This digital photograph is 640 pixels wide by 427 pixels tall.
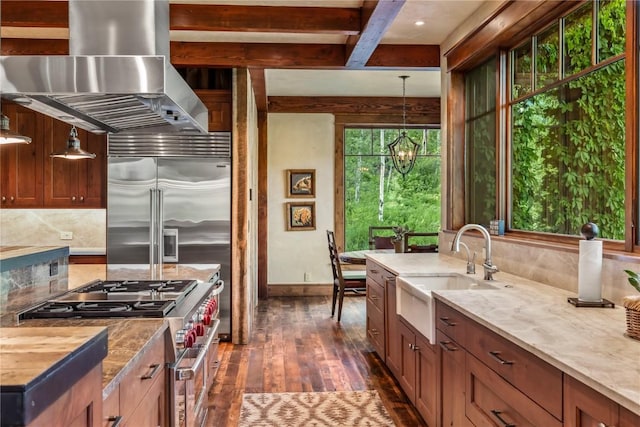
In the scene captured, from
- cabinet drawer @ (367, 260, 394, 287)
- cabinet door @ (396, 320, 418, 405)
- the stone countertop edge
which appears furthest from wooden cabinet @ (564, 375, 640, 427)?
the stone countertop edge

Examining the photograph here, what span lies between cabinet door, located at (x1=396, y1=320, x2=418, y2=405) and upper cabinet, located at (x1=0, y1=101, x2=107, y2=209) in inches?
141

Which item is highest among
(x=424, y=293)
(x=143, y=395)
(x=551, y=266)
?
(x=551, y=266)

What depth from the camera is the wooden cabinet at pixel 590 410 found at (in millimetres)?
1156

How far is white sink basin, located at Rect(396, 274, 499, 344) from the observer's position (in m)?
2.71

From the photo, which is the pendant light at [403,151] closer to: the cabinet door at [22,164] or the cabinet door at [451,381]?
the cabinet door at [22,164]

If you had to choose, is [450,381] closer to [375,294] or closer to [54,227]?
[375,294]

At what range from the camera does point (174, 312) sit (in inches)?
81.4

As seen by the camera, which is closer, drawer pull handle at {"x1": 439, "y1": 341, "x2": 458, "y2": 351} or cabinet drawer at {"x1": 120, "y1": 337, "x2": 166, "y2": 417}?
cabinet drawer at {"x1": 120, "y1": 337, "x2": 166, "y2": 417}

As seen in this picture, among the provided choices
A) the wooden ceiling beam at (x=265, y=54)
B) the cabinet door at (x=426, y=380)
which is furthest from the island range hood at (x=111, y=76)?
the wooden ceiling beam at (x=265, y=54)


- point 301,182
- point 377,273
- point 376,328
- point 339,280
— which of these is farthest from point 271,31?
point 301,182

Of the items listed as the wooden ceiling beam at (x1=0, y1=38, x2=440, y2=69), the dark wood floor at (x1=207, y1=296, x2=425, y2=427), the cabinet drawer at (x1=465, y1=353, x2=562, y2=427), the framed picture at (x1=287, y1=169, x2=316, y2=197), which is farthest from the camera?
the framed picture at (x1=287, y1=169, x2=316, y2=197)

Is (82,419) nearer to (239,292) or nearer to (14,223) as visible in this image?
(239,292)

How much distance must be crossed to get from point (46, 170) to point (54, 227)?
605 millimetres

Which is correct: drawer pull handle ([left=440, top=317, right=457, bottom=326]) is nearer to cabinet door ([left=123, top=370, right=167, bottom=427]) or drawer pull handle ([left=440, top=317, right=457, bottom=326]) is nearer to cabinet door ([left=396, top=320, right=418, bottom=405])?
cabinet door ([left=396, top=320, right=418, bottom=405])
